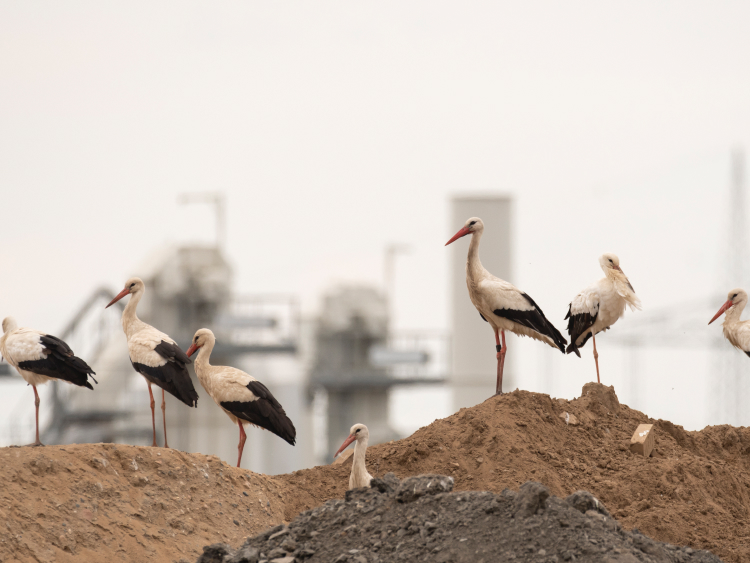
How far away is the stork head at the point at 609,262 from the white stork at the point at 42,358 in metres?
6.70

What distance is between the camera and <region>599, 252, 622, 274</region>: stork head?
11.7m

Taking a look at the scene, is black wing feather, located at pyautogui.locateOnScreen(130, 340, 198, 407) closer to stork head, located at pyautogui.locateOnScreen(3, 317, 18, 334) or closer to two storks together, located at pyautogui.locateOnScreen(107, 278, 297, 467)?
two storks together, located at pyautogui.locateOnScreen(107, 278, 297, 467)

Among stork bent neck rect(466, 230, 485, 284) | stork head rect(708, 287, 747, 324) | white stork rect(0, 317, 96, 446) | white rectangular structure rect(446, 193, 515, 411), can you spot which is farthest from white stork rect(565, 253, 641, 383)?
white rectangular structure rect(446, 193, 515, 411)

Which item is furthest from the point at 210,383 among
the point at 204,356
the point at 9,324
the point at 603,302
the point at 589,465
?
the point at 603,302

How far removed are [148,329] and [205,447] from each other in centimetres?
1821

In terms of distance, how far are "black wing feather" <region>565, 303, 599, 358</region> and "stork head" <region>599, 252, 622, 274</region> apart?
541mm

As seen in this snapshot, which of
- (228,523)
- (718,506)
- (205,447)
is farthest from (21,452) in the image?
(205,447)

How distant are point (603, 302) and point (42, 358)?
23.3 ft

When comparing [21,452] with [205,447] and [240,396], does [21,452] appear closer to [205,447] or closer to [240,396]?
[240,396]

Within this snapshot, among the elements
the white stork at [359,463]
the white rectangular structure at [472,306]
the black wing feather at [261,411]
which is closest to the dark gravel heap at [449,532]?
the white stork at [359,463]

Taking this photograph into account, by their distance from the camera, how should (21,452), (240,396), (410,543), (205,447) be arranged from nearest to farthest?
1. (410,543)
2. (21,452)
3. (240,396)
4. (205,447)

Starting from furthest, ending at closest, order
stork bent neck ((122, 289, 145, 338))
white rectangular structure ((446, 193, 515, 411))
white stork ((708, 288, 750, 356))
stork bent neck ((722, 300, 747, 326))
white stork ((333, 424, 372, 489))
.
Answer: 1. white rectangular structure ((446, 193, 515, 411))
2. stork bent neck ((722, 300, 747, 326))
3. white stork ((708, 288, 750, 356))
4. stork bent neck ((122, 289, 145, 338))
5. white stork ((333, 424, 372, 489))

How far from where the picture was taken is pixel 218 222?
31422 mm

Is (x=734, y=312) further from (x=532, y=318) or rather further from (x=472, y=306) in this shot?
(x=472, y=306)
